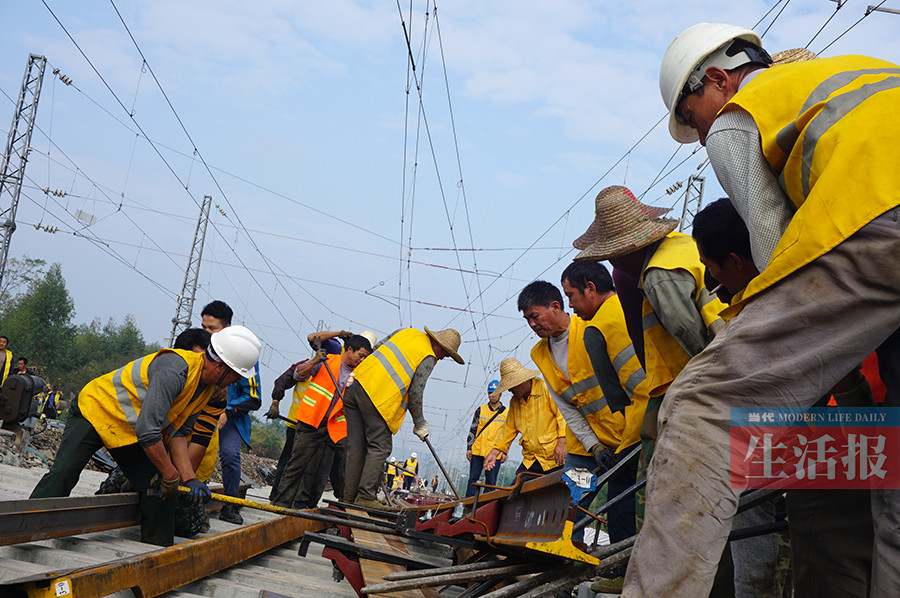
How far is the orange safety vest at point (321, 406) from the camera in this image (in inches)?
304

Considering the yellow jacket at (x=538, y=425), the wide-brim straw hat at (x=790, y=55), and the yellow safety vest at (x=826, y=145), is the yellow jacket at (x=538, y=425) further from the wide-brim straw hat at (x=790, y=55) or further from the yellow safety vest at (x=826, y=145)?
the yellow safety vest at (x=826, y=145)

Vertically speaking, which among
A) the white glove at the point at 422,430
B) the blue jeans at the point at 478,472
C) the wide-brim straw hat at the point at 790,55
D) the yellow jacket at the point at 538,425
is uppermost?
the wide-brim straw hat at the point at 790,55

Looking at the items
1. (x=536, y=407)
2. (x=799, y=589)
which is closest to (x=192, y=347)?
(x=536, y=407)

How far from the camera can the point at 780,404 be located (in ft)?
4.80

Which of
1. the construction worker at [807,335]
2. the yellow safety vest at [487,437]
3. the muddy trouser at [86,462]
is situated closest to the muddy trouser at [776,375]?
the construction worker at [807,335]

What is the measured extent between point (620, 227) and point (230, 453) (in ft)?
16.8

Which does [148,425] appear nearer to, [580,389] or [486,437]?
[580,389]

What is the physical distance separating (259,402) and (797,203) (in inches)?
251

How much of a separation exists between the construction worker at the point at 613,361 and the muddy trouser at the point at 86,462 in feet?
8.88

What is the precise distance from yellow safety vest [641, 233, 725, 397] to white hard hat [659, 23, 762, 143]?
102 cm

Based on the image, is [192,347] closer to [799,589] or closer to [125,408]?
[125,408]

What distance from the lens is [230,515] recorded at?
6.45 meters

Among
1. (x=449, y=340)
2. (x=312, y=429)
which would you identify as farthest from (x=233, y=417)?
(x=449, y=340)

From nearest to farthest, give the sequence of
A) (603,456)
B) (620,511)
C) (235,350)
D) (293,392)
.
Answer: (620,511), (603,456), (235,350), (293,392)
